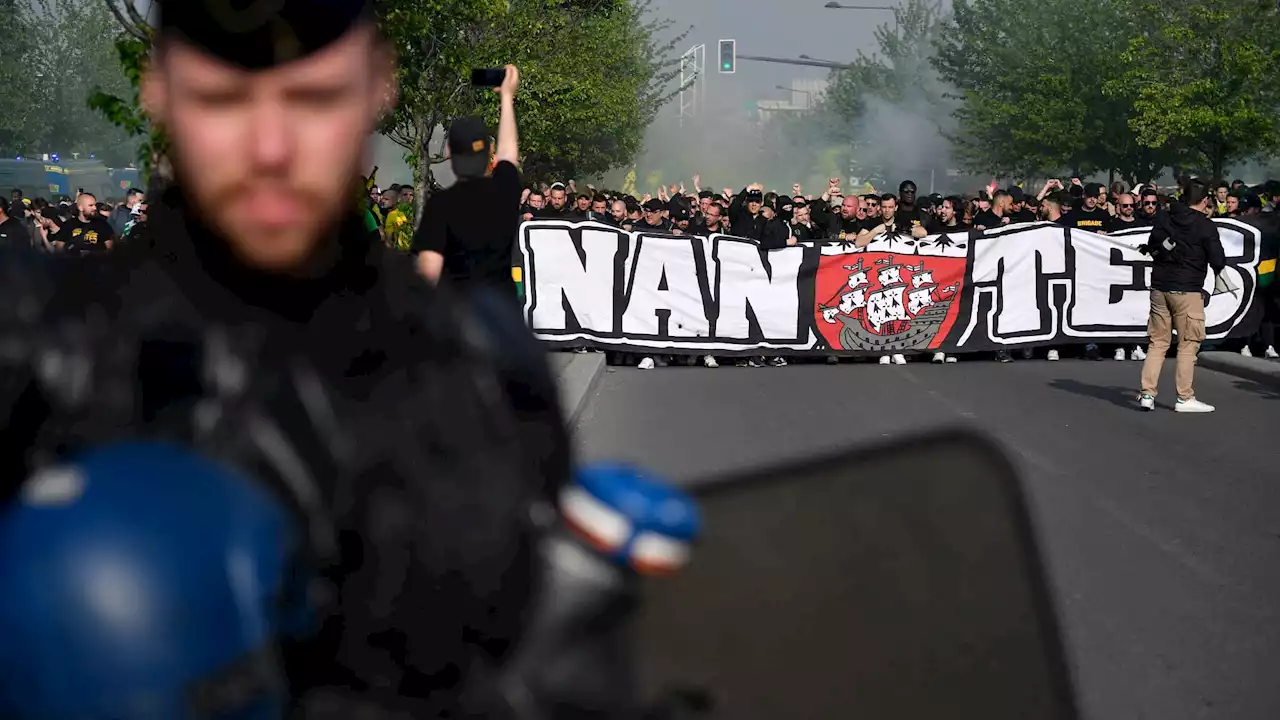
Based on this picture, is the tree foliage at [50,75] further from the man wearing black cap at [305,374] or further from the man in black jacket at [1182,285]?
the man wearing black cap at [305,374]

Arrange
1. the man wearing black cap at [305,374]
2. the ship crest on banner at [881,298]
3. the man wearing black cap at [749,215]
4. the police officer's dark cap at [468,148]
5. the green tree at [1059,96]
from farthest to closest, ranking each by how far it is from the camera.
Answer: the green tree at [1059,96], the man wearing black cap at [749,215], the ship crest on banner at [881,298], the police officer's dark cap at [468,148], the man wearing black cap at [305,374]

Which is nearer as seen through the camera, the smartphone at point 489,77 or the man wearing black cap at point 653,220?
the smartphone at point 489,77

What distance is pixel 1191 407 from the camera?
1130 centimetres

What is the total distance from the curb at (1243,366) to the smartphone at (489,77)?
38.1ft

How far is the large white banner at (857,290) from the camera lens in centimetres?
1481

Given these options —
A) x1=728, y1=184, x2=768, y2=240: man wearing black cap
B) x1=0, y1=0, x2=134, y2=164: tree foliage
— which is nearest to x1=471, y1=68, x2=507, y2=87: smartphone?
x1=728, y1=184, x2=768, y2=240: man wearing black cap

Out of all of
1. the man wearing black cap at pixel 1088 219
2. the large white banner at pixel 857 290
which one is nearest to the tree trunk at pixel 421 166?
the large white banner at pixel 857 290

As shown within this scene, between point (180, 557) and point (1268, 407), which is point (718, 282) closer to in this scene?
point (1268, 407)

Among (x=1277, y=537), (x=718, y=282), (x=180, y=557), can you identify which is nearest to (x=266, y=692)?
(x=180, y=557)

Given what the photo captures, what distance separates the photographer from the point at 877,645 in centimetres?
115

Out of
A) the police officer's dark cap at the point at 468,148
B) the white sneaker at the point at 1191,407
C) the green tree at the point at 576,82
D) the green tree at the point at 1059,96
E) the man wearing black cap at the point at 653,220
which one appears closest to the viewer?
the police officer's dark cap at the point at 468,148

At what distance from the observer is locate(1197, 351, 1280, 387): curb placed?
13.1m

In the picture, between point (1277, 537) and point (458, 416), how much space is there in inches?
271

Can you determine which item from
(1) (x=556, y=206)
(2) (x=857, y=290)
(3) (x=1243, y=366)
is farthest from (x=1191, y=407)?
(1) (x=556, y=206)
